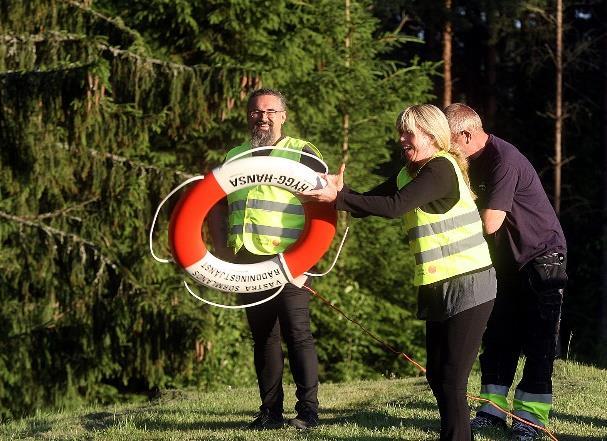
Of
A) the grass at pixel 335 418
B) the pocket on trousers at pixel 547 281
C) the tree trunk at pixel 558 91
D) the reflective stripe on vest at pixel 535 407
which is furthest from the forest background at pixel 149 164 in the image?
the reflective stripe on vest at pixel 535 407

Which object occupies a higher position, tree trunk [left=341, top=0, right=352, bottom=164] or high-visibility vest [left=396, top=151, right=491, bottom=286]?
tree trunk [left=341, top=0, right=352, bottom=164]

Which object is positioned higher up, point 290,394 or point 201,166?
point 201,166

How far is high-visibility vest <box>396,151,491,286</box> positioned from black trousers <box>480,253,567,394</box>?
0.92 m

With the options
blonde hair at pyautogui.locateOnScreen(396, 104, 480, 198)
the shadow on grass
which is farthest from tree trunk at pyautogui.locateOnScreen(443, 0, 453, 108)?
blonde hair at pyautogui.locateOnScreen(396, 104, 480, 198)

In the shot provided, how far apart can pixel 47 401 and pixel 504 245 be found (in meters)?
9.71

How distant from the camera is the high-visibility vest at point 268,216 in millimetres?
5770

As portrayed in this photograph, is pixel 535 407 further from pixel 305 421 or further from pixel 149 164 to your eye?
pixel 149 164

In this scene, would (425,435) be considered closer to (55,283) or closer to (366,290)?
(55,283)

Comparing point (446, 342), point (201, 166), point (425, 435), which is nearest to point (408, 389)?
point (425, 435)

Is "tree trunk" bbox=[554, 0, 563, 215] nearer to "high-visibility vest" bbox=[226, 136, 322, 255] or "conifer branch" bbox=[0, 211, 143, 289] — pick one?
"conifer branch" bbox=[0, 211, 143, 289]

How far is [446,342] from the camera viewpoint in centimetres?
490

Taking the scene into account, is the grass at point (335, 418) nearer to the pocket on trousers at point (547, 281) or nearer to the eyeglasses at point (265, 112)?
the pocket on trousers at point (547, 281)

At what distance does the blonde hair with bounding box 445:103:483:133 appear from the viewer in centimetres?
564

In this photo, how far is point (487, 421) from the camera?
6031 mm
